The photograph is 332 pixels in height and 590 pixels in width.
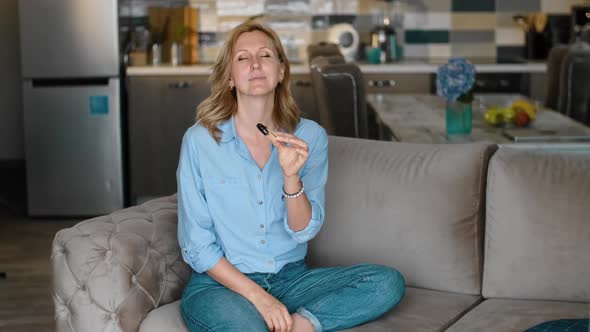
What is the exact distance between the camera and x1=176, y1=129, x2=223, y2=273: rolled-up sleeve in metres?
2.58

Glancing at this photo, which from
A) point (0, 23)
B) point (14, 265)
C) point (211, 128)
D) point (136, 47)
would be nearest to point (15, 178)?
point (0, 23)

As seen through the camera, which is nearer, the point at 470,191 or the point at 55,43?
the point at 470,191

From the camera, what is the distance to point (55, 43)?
228 inches

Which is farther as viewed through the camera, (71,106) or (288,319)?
(71,106)

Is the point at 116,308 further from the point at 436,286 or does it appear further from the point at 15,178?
the point at 15,178

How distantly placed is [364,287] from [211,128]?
Answer: 1.95ft

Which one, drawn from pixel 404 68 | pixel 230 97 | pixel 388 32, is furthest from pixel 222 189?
pixel 388 32

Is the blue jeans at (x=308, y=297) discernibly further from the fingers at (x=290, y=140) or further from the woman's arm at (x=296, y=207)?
the fingers at (x=290, y=140)

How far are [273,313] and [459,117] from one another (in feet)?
6.11

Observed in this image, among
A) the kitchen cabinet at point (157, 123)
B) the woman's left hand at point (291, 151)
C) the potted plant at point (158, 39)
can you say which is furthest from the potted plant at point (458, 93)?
the potted plant at point (158, 39)

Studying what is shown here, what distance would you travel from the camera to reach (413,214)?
9.53 ft

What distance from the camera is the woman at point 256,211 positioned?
2.53 metres

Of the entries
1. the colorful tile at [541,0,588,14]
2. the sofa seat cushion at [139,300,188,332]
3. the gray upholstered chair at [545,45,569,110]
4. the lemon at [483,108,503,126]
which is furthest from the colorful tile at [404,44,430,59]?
the sofa seat cushion at [139,300,188,332]

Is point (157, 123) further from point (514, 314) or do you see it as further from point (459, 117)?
point (514, 314)
